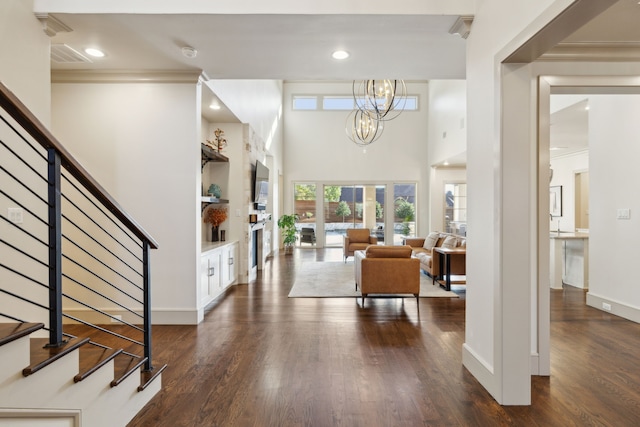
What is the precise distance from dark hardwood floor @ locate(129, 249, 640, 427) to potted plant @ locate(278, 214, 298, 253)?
5627 millimetres

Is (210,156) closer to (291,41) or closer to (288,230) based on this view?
(291,41)

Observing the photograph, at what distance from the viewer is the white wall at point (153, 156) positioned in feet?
12.8

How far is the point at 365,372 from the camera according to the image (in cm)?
277

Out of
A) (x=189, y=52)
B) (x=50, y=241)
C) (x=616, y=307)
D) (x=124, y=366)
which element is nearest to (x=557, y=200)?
(x=616, y=307)

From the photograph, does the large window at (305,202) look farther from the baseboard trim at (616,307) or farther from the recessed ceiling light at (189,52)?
the recessed ceiling light at (189,52)

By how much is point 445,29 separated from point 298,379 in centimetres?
309

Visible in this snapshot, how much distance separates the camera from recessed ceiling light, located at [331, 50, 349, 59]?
3.40 metres

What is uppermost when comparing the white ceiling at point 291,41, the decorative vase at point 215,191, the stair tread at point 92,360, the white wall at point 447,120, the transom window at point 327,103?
the transom window at point 327,103

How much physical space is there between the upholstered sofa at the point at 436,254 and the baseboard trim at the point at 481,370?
2540mm

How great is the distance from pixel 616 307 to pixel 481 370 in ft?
9.82

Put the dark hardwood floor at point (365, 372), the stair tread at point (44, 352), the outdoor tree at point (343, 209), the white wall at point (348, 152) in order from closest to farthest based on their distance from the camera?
the stair tread at point (44, 352) < the dark hardwood floor at point (365, 372) < the white wall at point (348, 152) < the outdoor tree at point (343, 209)

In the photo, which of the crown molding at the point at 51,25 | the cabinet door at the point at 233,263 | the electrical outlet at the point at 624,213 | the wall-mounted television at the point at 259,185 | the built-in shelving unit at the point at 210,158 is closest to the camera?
the crown molding at the point at 51,25

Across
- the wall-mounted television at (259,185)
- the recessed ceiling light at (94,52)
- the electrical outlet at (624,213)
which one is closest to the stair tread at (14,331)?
the recessed ceiling light at (94,52)

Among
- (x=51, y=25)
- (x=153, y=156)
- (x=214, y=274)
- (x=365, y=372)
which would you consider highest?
(x=51, y=25)
